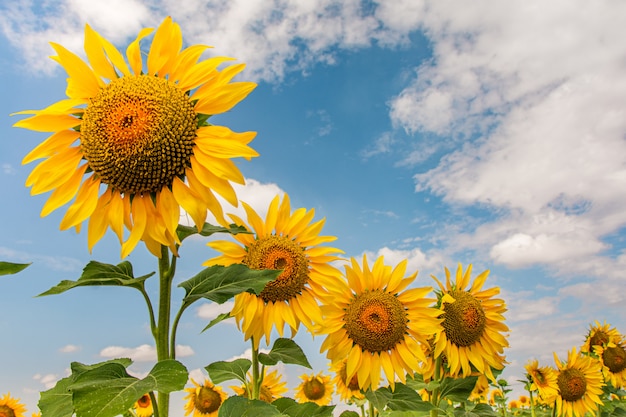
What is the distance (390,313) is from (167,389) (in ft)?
9.29

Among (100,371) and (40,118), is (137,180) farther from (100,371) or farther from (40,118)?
(100,371)

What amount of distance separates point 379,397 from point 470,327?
1411 mm

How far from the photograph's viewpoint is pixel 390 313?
475cm

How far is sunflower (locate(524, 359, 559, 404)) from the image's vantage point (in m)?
7.36

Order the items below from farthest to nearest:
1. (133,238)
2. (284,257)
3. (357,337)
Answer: (357,337)
(284,257)
(133,238)

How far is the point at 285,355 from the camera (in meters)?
3.75

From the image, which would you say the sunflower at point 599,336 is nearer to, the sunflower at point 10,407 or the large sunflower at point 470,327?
the large sunflower at point 470,327

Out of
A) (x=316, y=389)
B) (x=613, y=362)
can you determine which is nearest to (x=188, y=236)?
(x=316, y=389)

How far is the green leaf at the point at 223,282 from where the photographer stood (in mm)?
2746

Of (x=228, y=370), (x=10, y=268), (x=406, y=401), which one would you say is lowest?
(x=406, y=401)

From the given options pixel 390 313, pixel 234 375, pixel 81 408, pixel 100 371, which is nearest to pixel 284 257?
pixel 234 375

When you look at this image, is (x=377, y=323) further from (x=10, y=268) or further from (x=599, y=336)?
(x=599, y=336)

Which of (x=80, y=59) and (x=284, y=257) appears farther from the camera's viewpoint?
(x=284, y=257)

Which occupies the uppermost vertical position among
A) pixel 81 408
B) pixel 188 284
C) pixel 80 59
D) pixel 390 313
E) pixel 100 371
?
pixel 80 59
